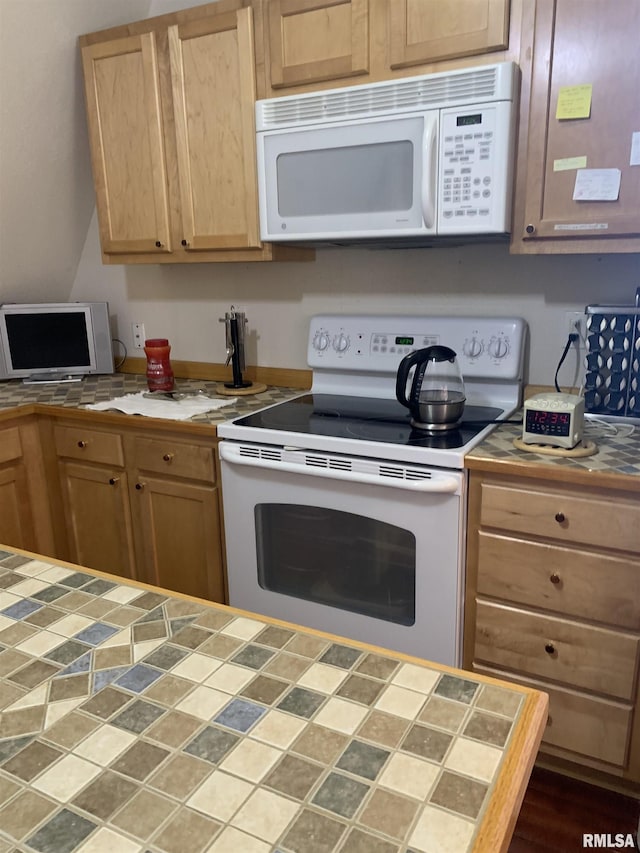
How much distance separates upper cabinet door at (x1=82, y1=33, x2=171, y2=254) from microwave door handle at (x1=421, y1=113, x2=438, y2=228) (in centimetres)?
99

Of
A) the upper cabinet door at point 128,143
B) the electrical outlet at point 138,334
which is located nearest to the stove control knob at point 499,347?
the upper cabinet door at point 128,143

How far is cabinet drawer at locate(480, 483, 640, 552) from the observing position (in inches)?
59.1

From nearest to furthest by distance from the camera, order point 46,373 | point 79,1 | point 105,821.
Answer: point 105,821
point 79,1
point 46,373

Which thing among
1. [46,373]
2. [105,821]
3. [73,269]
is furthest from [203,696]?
[73,269]

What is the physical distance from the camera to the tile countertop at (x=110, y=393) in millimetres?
2211

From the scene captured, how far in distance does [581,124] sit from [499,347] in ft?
2.18

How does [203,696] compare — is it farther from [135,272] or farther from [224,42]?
[135,272]


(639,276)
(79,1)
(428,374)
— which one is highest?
(79,1)

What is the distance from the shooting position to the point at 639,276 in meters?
1.92

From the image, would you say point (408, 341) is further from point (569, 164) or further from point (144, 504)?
point (144, 504)

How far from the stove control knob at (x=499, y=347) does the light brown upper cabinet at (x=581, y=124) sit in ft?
1.25

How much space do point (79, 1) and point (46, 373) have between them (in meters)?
1.39

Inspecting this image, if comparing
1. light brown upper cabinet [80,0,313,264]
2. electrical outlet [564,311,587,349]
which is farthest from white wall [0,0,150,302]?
electrical outlet [564,311,587,349]

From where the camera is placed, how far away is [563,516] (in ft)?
5.12
